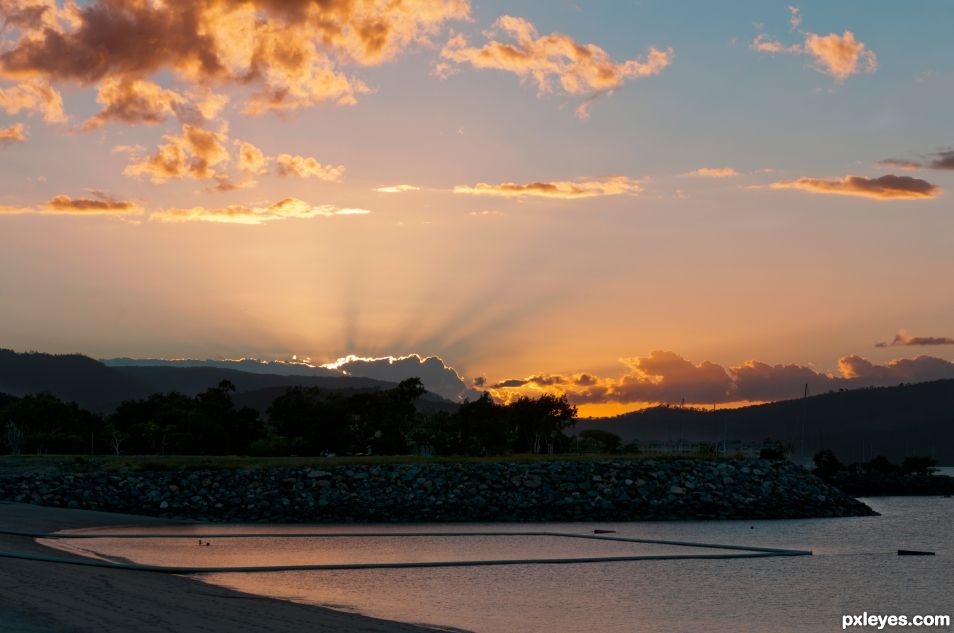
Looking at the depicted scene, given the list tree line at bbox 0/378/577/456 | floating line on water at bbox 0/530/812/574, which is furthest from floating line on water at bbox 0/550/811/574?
tree line at bbox 0/378/577/456

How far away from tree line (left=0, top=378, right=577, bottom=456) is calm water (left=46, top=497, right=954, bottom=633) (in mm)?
52319

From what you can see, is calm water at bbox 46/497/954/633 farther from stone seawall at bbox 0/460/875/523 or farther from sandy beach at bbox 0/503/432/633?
stone seawall at bbox 0/460/875/523

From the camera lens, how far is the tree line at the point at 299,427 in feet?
347

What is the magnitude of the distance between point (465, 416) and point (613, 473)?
140 ft

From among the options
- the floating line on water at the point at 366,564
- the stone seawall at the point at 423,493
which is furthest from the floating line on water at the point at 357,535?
the stone seawall at the point at 423,493

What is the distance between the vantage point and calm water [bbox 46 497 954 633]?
2888 centimetres

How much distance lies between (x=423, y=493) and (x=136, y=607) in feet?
142

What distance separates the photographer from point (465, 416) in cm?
11412

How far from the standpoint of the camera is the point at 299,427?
378 ft

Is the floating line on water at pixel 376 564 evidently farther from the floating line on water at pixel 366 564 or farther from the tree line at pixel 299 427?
the tree line at pixel 299 427

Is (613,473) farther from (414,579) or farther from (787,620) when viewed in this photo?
(787,620)

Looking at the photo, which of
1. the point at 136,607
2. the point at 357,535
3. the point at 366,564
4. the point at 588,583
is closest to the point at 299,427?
the point at 357,535

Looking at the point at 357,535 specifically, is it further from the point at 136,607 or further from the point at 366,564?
the point at 136,607

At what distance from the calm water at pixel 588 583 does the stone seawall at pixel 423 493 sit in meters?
9.68
